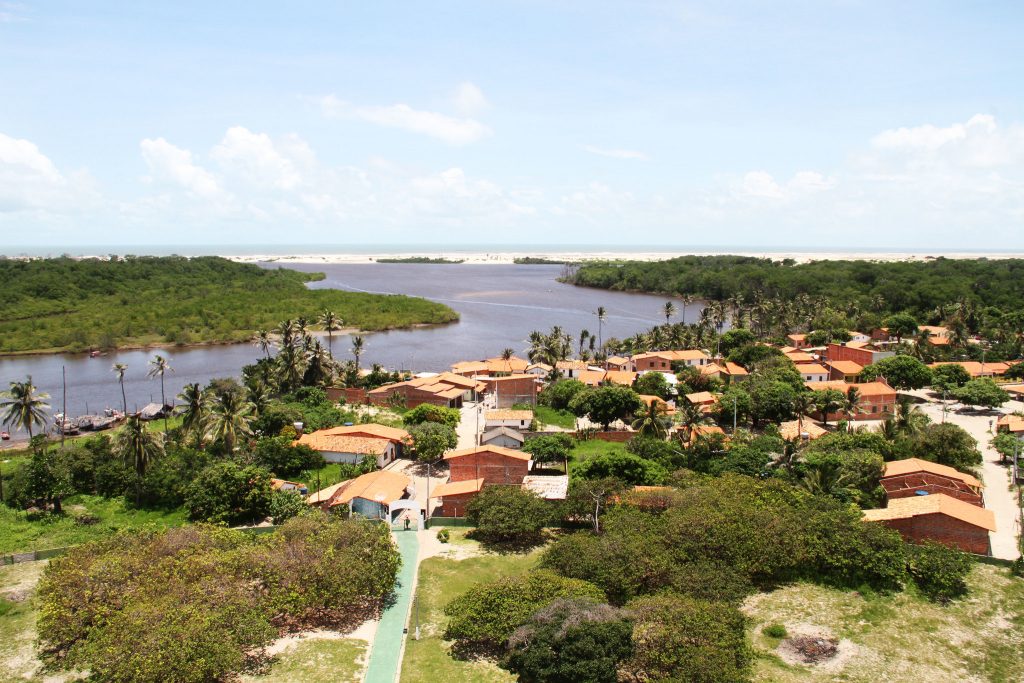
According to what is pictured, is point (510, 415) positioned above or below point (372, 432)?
above

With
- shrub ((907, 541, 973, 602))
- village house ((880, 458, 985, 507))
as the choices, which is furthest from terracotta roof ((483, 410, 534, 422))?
shrub ((907, 541, 973, 602))

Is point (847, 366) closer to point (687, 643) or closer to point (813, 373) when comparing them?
point (813, 373)

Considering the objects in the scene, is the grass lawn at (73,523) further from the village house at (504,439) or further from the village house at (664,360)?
the village house at (664,360)

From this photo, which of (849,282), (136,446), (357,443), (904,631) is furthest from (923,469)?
(849,282)

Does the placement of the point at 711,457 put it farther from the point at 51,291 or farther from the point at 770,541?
the point at 51,291

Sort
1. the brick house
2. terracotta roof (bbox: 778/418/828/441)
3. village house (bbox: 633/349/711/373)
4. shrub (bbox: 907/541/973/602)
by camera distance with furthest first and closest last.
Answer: village house (bbox: 633/349/711/373)
terracotta roof (bbox: 778/418/828/441)
the brick house
shrub (bbox: 907/541/973/602)

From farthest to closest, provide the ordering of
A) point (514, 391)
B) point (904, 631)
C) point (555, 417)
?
point (514, 391) < point (555, 417) < point (904, 631)

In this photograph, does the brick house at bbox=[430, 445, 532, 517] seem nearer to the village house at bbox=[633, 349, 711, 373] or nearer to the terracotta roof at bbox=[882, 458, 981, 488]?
the terracotta roof at bbox=[882, 458, 981, 488]
